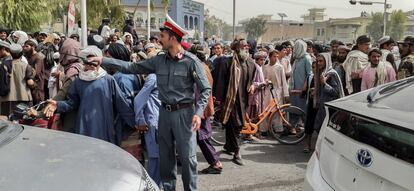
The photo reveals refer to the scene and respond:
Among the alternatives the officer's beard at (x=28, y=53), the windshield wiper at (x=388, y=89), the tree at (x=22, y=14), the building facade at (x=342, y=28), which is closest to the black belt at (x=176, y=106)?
the windshield wiper at (x=388, y=89)

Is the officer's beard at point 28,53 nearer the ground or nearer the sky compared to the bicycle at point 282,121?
nearer the sky

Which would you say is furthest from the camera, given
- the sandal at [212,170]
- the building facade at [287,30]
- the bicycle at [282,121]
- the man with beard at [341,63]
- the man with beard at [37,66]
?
the building facade at [287,30]

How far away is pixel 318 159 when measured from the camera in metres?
2.99

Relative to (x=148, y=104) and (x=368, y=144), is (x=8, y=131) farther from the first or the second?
(x=368, y=144)

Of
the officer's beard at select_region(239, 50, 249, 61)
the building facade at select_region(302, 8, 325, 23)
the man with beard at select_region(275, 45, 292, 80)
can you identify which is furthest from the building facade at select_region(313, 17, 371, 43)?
the officer's beard at select_region(239, 50, 249, 61)

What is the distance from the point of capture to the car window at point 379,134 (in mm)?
2150

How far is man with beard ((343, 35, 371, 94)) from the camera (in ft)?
22.4

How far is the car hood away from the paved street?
239 centimetres

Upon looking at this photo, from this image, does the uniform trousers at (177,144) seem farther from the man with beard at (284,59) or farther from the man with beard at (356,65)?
the man with beard at (284,59)

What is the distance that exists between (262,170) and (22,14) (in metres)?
16.7

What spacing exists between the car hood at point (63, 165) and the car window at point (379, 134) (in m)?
1.27

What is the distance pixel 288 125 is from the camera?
25.2ft

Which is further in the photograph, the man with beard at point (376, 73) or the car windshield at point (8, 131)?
the man with beard at point (376, 73)

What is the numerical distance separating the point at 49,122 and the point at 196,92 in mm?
1486
